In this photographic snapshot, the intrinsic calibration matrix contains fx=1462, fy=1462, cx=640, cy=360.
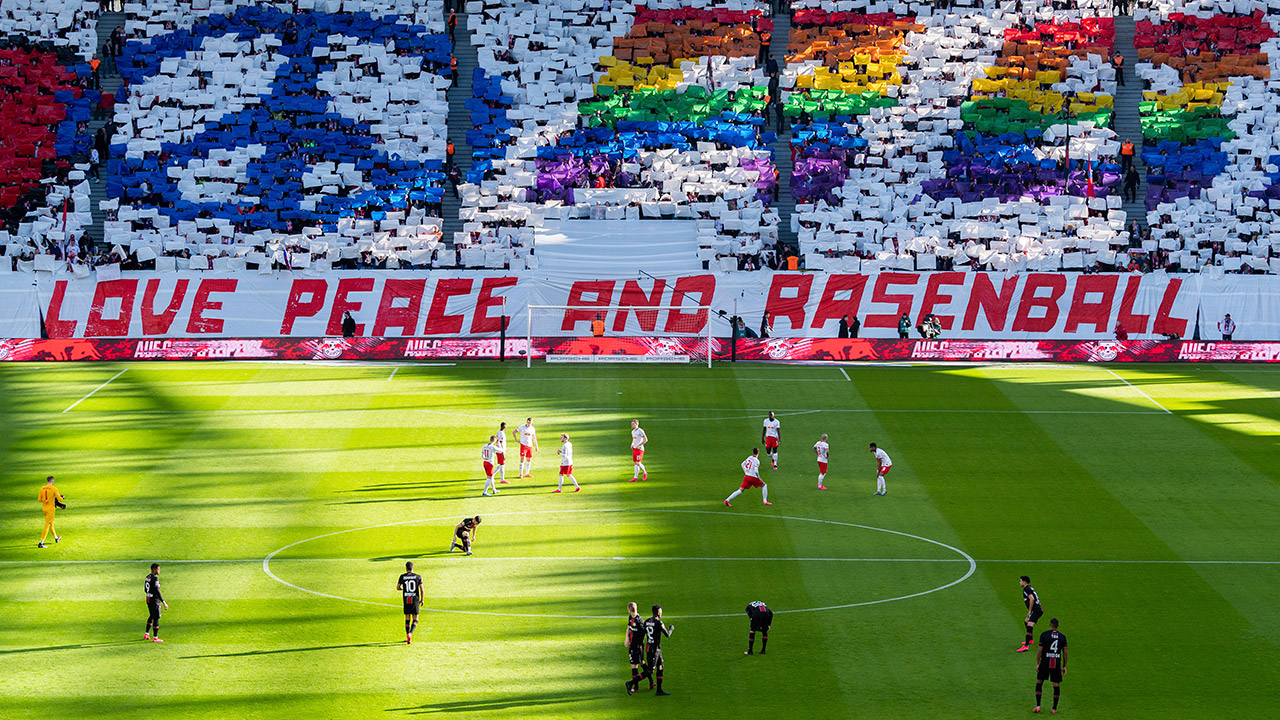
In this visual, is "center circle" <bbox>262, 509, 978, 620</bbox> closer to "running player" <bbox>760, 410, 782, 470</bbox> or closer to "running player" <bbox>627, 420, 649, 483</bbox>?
"running player" <bbox>627, 420, 649, 483</bbox>

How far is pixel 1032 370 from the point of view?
52094mm

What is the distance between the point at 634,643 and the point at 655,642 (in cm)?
36

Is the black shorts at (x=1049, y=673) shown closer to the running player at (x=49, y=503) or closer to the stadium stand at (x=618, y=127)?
the running player at (x=49, y=503)

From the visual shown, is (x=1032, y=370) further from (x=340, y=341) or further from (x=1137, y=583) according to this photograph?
(x=340, y=341)

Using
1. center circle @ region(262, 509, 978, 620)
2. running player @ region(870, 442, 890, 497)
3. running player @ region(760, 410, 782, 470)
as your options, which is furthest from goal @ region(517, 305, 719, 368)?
center circle @ region(262, 509, 978, 620)

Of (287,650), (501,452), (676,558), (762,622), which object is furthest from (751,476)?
(287,650)

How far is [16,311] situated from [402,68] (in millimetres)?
20252

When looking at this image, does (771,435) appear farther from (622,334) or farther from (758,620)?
(622,334)

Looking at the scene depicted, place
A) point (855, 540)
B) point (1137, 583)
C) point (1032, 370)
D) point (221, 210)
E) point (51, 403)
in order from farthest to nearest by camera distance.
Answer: point (221, 210) → point (1032, 370) → point (51, 403) → point (855, 540) → point (1137, 583)

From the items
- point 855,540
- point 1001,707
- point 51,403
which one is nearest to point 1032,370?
point 855,540

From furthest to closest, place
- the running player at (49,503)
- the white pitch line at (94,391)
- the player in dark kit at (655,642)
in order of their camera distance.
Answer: the white pitch line at (94,391) → the running player at (49,503) → the player in dark kit at (655,642)

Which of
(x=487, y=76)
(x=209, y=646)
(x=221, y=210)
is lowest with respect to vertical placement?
(x=209, y=646)

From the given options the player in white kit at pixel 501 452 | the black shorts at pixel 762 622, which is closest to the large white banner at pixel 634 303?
the player in white kit at pixel 501 452

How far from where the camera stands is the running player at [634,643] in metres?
24.9
